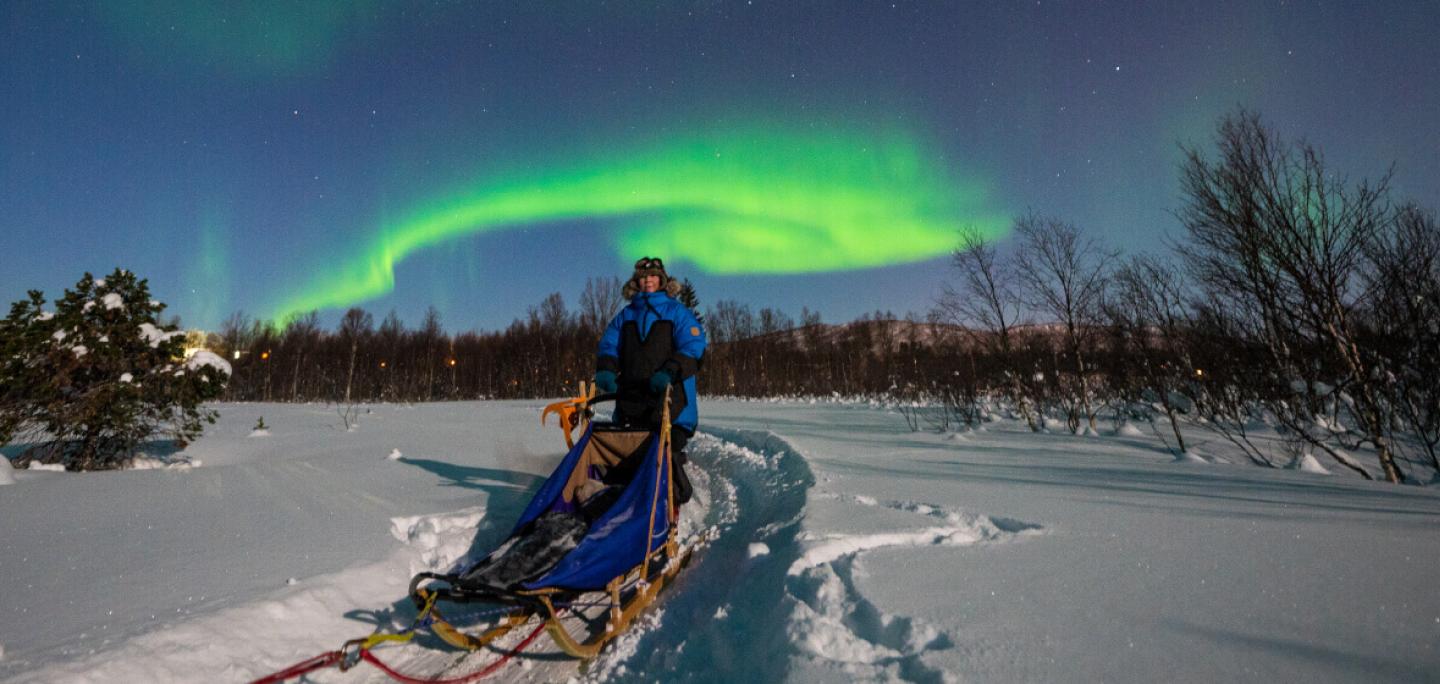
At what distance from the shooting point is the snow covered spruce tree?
5738 mm

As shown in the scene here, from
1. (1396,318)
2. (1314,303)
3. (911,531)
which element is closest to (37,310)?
(911,531)

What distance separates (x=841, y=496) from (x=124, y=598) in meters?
3.87

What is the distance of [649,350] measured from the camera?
163 inches

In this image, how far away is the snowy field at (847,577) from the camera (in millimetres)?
1551

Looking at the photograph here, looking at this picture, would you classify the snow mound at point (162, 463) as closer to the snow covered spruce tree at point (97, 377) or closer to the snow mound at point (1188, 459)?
the snow covered spruce tree at point (97, 377)

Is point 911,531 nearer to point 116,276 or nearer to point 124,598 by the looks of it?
point 124,598

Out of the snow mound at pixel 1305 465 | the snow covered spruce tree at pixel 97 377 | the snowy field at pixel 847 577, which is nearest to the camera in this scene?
the snowy field at pixel 847 577

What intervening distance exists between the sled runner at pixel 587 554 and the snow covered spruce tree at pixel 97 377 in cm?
609

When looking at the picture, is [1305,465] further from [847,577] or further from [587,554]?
[587,554]

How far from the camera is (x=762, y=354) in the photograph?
4769 centimetres

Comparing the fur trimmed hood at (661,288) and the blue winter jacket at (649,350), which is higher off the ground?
the fur trimmed hood at (661,288)

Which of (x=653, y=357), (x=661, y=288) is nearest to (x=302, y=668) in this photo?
(x=653, y=357)

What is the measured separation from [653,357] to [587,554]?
184cm

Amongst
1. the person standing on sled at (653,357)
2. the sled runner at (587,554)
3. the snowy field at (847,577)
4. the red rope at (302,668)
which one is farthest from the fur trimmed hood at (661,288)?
the red rope at (302,668)
